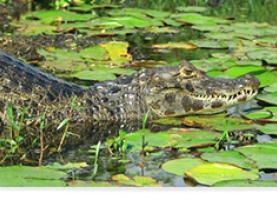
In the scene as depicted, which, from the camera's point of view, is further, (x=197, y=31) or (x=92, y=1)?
(x=92, y=1)

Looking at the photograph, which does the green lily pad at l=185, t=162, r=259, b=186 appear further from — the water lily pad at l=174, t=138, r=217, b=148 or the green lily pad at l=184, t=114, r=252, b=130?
the green lily pad at l=184, t=114, r=252, b=130

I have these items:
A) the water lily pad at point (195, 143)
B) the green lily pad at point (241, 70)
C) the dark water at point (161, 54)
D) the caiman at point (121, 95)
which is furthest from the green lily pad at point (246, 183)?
the green lily pad at point (241, 70)

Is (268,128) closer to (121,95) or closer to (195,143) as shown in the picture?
(195,143)

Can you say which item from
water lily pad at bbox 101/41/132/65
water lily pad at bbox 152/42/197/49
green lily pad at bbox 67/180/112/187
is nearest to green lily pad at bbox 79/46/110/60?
water lily pad at bbox 101/41/132/65

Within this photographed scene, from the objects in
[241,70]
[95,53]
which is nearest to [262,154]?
[241,70]

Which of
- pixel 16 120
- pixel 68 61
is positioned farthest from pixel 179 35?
pixel 16 120

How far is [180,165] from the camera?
5656 millimetres

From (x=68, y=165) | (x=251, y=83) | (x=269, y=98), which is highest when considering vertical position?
(x=251, y=83)

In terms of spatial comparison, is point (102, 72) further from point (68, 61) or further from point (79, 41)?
point (79, 41)

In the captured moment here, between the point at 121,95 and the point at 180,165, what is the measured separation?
1686mm

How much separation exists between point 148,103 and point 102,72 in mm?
1042

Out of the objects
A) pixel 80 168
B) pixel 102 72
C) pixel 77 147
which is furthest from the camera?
pixel 102 72

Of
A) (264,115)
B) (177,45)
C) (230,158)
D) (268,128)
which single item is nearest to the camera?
(230,158)

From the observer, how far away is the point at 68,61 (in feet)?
28.6
